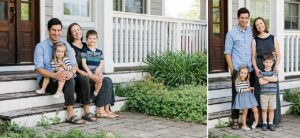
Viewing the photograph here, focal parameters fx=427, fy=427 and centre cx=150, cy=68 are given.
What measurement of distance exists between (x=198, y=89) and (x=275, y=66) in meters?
1.18

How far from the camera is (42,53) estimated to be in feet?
15.2

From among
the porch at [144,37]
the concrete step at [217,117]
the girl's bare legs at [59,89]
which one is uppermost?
the porch at [144,37]

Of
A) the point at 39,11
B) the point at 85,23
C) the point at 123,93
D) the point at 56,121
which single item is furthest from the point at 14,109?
the point at 85,23

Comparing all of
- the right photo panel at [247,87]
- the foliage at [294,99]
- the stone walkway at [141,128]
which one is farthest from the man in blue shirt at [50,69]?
the foliage at [294,99]

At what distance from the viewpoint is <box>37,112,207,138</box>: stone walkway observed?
4.21 meters

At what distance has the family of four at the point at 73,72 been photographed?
452 cm

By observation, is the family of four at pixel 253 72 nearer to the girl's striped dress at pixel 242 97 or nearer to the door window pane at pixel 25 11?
the girl's striped dress at pixel 242 97

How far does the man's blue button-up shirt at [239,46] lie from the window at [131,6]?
3723mm

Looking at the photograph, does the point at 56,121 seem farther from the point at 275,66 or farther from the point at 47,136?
the point at 275,66

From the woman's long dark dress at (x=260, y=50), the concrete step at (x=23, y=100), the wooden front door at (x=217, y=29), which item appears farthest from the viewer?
the wooden front door at (x=217, y=29)

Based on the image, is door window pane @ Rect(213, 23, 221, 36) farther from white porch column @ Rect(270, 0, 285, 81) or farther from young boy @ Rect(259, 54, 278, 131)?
young boy @ Rect(259, 54, 278, 131)

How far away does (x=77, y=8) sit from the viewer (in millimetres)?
6797

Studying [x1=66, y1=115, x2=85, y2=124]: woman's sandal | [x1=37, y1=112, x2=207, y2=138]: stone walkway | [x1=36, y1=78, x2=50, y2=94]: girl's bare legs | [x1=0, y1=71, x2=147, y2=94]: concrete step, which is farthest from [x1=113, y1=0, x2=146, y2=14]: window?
[x1=66, y1=115, x2=85, y2=124]: woman's sandal

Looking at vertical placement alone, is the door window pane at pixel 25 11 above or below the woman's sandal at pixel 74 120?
above
